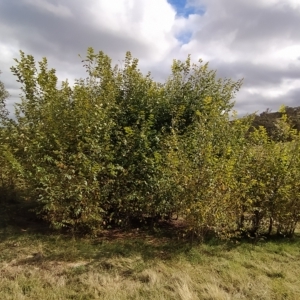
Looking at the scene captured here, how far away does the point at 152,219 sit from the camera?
6703 mm

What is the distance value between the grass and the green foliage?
16.8 inches

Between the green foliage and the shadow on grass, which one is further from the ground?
the green foliage

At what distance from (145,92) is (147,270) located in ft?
12.9

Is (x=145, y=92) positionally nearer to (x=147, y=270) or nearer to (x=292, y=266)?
(x=147, y=270)

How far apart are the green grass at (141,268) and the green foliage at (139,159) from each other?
17.0 inches

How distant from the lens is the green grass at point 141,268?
146 inches

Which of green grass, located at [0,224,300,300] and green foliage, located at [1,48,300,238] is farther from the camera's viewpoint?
green foliage, located at [1,48,300,238]

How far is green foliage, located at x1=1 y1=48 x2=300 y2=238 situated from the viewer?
4.87 metres

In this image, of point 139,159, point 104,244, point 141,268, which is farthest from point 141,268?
point 139,159

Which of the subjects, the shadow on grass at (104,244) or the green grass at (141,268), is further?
the shadow on grass at (104,244)

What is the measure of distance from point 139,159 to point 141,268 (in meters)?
2.21

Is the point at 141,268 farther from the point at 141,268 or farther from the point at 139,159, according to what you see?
the point at 139,159

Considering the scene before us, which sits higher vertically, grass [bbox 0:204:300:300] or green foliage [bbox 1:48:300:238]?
green foliage [bbox 1:48:300:238]

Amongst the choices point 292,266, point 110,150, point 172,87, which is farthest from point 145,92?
point 292,266
